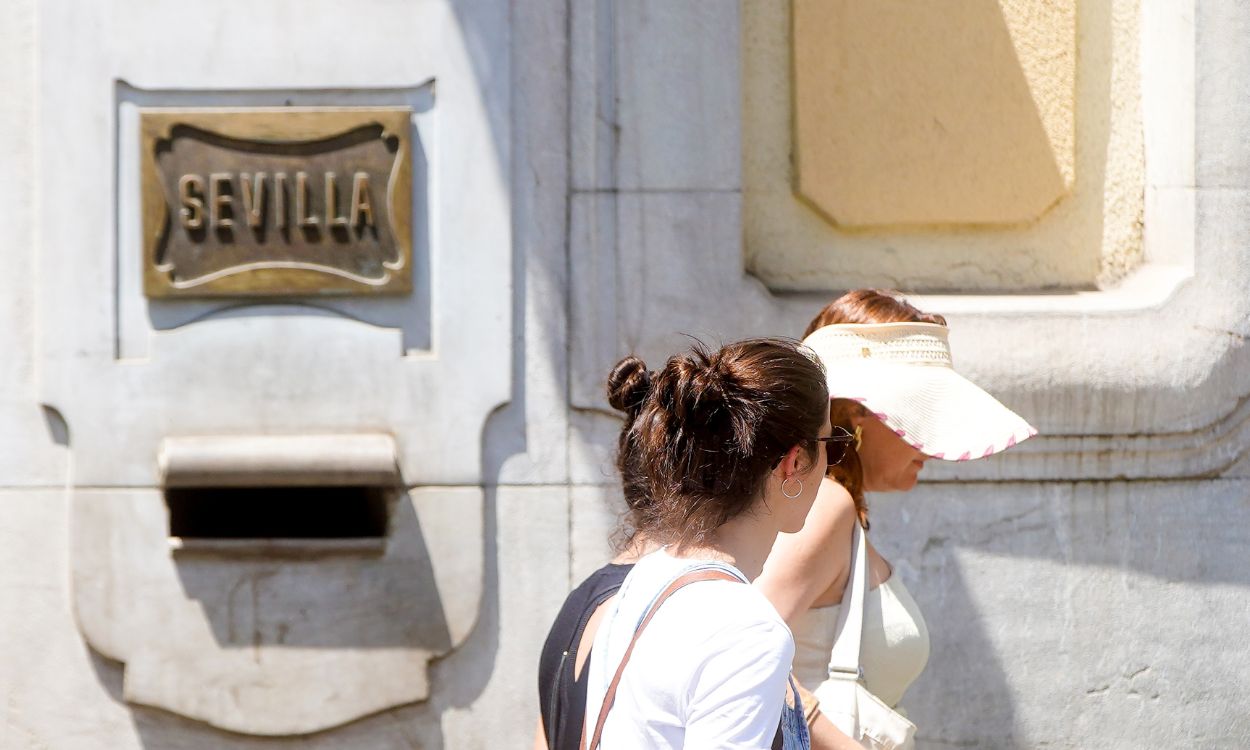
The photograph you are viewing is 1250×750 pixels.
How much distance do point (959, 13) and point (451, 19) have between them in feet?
5.22

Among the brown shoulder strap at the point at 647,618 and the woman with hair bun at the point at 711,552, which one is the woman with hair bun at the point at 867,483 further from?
the brown shoulder strap at the point at 647,618

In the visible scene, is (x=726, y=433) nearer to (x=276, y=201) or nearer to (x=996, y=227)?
(x=276, y=201)

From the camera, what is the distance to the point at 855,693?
2.49 m

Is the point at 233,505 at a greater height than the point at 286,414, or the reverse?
the point at 286,414

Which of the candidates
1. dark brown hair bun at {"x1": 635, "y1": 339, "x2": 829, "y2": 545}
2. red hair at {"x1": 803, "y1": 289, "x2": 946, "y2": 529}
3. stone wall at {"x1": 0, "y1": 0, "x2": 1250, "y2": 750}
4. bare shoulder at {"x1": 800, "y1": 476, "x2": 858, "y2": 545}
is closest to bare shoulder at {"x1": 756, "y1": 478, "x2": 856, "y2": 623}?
bare shoulder at {"x1": 800, "y1": 476, "x2": 858, "y2": 545}

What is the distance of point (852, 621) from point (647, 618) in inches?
35.0

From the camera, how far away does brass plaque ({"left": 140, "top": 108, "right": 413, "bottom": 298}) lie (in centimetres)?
405

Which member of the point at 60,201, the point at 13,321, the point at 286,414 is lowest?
the point at 286,414

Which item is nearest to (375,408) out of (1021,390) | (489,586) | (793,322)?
(489,586)

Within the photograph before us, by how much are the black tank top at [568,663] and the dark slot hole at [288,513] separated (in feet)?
6.44

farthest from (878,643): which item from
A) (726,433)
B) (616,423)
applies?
(616,423)

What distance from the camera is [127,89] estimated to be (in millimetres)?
4066

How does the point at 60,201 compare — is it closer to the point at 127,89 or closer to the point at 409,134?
the point at 127,89

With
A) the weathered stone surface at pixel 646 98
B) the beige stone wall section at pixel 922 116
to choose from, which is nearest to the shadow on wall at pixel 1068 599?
the beige stone wall section at pixel 922 116
